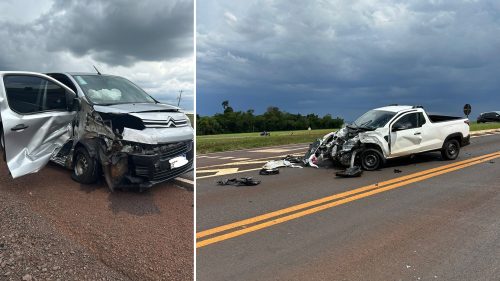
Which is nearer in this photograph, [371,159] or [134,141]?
[134,141]

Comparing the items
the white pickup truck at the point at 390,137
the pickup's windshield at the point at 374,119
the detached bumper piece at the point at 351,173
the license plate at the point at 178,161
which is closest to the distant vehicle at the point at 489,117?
the white pickup truck at the point at 390,137

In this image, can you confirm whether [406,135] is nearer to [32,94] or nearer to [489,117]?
[32,94]

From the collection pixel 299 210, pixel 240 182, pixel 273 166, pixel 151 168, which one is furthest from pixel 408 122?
pixel 151 168

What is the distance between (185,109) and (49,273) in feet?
2.75

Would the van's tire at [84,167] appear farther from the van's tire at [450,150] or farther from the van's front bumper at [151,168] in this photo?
the van's tire at [450,150]

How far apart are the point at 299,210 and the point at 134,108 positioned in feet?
15.4

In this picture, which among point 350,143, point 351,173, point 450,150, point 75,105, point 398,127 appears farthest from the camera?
point 450,150

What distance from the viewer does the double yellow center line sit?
5.22 metres

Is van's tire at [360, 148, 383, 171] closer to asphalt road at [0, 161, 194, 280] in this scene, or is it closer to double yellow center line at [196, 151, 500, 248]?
double yellow center line at [196, 151, 500, 248]

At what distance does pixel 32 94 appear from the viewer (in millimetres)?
1948

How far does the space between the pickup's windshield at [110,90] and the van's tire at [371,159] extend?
8.57 meters

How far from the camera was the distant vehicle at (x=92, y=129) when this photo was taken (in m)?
1.89

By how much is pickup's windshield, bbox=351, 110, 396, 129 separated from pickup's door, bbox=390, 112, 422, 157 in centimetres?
24

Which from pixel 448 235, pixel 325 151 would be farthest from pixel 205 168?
pixel 448 235
